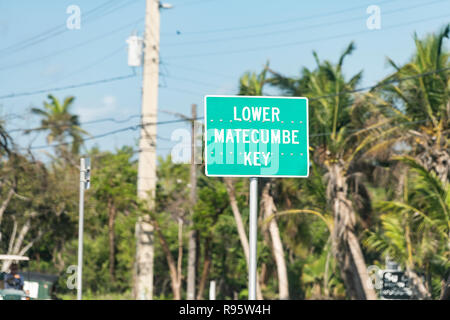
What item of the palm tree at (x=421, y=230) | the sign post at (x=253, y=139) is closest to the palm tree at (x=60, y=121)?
the palm tree at (x=421, y=230)

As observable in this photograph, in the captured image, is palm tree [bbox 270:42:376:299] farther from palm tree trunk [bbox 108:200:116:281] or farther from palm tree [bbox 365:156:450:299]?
palm tree trunk [bbox 108:200:116:281]

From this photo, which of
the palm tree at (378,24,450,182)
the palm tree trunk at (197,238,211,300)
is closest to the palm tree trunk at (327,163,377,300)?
the palm tree at (378,24,450,182)

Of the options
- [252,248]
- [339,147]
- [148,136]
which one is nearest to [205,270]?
[148,136]

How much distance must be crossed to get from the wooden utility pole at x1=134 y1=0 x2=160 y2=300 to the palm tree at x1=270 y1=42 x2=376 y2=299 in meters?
6.95

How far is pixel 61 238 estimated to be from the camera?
1636 inches

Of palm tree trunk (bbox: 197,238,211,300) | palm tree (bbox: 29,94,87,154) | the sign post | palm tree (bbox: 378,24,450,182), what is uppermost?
palm tree (bbox: 29,94,87,154)

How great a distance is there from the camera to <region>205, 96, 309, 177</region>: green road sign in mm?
7430

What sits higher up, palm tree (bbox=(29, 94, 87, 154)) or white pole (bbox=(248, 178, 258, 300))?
palm tree (bbox=(29, 94, 87, 154))

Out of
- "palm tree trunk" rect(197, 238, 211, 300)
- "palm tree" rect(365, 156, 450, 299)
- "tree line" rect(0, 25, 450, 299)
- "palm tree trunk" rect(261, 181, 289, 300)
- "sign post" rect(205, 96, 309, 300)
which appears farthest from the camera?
"palm tree trunk" rect(197, 238, 211, 300)

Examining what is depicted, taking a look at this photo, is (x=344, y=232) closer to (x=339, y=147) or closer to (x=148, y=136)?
(x=339, y=147)

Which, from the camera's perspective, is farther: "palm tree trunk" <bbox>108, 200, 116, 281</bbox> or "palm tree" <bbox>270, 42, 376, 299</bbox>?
"palm tree trunk" <bbox>108, 200, 116, 281</bbox>

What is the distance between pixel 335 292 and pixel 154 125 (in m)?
13.7

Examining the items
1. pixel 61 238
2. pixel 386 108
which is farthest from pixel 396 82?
pixel 61 238

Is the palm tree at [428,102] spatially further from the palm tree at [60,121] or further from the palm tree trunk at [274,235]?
the palm tree at [60,121]
